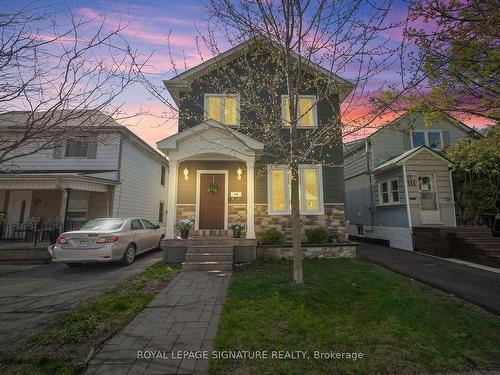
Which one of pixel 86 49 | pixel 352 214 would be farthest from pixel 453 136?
pixel 86 49

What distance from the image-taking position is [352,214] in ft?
55.7

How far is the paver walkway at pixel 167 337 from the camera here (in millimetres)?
2719

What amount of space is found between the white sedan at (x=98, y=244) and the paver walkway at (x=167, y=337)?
3210mm

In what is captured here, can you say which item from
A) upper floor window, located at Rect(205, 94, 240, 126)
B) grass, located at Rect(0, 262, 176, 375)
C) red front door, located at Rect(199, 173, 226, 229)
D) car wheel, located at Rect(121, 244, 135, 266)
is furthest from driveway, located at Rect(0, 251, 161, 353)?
upper floor window, located at Rect(205, 94, 240, 126)

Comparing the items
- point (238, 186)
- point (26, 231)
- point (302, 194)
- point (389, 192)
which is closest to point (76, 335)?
point (238, 186)

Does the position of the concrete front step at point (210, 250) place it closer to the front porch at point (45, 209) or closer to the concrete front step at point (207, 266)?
the concrete front step at point (207, 266)

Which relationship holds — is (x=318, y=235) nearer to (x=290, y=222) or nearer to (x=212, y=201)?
(x=290, y=222)

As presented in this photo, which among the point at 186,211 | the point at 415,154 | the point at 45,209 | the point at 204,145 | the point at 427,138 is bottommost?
the point at 186,211

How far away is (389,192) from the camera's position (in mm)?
13250

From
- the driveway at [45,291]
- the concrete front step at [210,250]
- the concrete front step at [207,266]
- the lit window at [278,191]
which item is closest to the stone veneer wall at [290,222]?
the lit window at [278,191]

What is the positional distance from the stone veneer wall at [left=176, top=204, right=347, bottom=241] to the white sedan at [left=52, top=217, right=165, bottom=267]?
2311mm

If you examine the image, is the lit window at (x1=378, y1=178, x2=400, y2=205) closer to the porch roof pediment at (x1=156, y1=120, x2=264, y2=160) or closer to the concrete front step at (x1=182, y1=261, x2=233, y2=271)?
the porch roof pediment at (x1=156, y1=120, x2=264, y2=160)

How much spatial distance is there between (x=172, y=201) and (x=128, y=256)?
2274 mm

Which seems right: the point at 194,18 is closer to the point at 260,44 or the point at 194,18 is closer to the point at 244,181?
the point at 260,44
